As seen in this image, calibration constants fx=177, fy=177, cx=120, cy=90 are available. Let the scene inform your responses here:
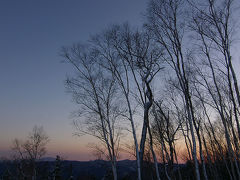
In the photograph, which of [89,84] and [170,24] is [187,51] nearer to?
[170,24]

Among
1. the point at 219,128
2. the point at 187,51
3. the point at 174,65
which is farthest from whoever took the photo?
the point at 219,128

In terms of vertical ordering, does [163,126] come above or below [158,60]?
below

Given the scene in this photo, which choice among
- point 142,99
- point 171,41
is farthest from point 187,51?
point 142,99

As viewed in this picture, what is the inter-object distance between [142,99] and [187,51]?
409 centimetres

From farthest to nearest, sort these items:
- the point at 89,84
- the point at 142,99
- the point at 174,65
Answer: the point at 89,84 → the point at 142,99 → the point at 174,65

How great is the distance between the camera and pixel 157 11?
32.6 feet

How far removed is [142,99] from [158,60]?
298 centimetres

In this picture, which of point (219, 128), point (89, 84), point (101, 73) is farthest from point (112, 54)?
point (219, 128)

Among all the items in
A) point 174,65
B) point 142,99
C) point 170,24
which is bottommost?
point 142,99

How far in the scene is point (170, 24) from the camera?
991 centimetres

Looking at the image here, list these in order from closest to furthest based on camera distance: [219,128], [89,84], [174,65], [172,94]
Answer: [174,65] → [89,84] → [172,94] → [219,128]

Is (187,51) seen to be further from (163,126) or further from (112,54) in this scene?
(163,126)

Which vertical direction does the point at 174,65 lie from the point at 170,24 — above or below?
below

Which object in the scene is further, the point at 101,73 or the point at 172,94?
the point at 172,94
